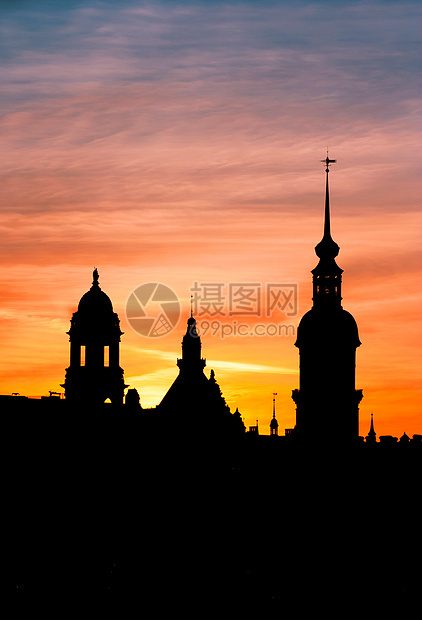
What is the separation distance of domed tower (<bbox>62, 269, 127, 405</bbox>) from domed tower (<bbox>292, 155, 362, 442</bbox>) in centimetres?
2848

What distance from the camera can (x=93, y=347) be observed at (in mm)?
107938

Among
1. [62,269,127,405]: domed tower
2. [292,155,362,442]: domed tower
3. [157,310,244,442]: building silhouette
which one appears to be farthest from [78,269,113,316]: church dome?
[292,155,362,442]: domed tower

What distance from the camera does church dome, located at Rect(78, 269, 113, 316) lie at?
108 meters

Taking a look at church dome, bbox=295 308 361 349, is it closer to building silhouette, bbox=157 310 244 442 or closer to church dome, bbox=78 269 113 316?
building silhouette, bbox=157 310 244 442

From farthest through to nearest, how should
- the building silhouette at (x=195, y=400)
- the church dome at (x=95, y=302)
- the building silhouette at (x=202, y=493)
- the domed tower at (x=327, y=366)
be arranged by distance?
the domed tower at (x=327, y=366) < the building silhouette at (x=195, y=400) < the church dome at (x=95, y=302) < the building silhouette at (x=202, y=493)

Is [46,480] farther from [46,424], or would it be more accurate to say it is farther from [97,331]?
[97,331]

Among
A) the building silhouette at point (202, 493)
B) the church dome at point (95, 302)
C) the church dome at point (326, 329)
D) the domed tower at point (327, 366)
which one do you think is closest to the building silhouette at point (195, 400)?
the building silhouette at point (202, 493)

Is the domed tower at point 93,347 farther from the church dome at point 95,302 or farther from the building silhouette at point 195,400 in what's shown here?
the building silhouette at point 195,400

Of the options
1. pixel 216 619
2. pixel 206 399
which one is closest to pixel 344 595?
pixel 216 619

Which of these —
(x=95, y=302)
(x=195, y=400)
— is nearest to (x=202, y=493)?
(x=195, y=400)

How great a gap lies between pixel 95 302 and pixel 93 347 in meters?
2.88

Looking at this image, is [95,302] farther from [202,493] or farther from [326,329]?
[326,329]

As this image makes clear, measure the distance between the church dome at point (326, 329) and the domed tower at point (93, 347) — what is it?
93.1 ft

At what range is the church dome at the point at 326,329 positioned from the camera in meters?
134
